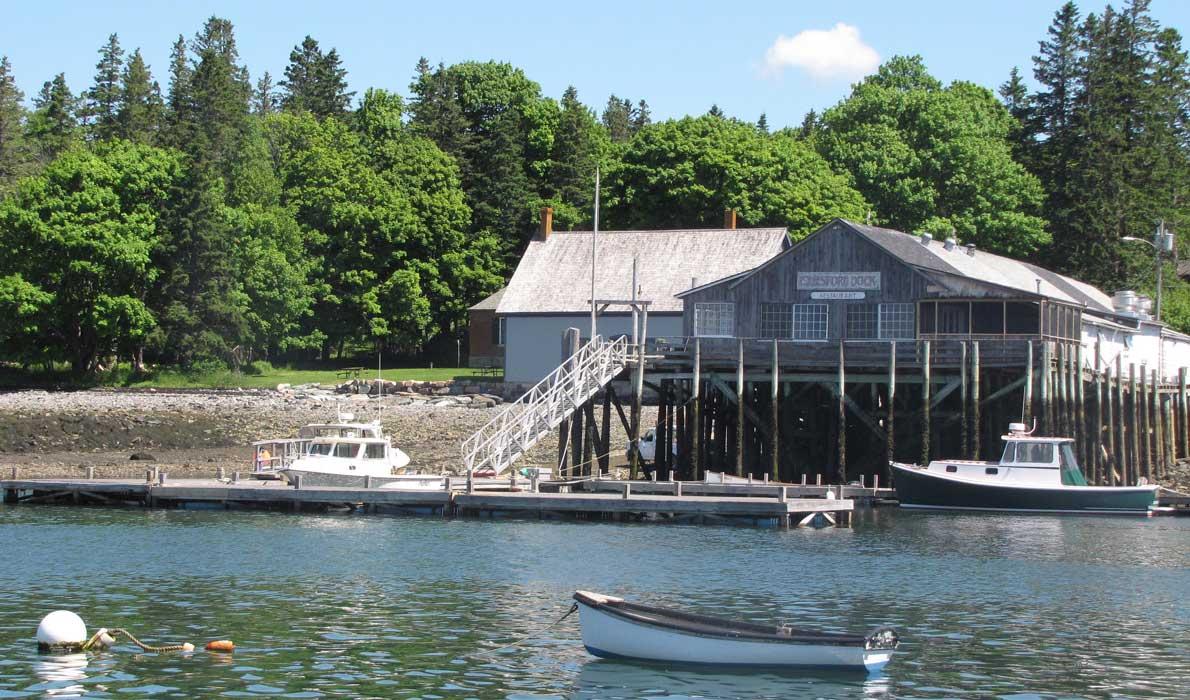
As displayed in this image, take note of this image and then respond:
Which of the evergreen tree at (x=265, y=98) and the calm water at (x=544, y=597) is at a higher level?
the evergreen tree at (x=265, y=98)

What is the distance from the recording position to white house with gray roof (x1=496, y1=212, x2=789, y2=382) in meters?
71.6

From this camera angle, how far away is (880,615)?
93.1 ft

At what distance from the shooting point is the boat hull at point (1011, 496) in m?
45.5

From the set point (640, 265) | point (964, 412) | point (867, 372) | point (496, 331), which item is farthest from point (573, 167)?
point (964, 412)

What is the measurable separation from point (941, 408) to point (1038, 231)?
40.7m

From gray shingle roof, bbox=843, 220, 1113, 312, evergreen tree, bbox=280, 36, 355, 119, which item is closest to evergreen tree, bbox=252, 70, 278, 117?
evergreen tree, bbox=280, 36, 355, 119

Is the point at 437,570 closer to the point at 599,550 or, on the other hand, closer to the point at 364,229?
the point at 599,550

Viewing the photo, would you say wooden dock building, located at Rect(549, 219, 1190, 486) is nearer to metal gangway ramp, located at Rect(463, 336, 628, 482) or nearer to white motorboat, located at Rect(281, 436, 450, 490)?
metal gangway ramp, located at Rect(463, 336, 628, 482)

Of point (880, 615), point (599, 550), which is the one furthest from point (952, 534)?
point (880, 615)

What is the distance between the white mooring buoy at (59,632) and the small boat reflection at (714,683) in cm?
770

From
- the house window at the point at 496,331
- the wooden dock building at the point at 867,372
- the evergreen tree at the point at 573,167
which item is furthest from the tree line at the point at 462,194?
the wooden dock building at the point at 867,372

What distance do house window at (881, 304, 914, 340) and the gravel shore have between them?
1388 centimetres

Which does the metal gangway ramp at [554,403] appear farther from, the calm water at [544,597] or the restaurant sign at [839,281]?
the restaurant sign at [839,281]

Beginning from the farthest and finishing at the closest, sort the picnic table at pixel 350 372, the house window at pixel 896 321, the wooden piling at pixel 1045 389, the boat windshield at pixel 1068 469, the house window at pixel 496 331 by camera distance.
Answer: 1. the picnic table at pixel 350 372
2. the house window at pixel 496 331
3. the house window at pixel 896 321
4. the wooden piling at pixel 1045 389
5. the boat windshield at pixel 1068 469
